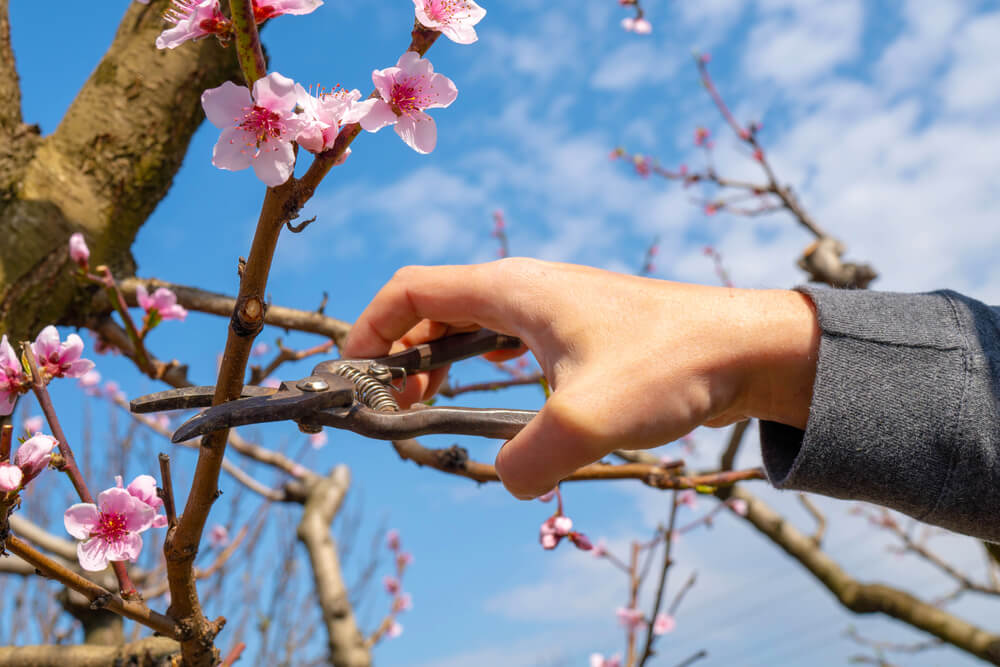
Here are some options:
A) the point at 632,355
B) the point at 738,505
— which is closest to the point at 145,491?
the point at 632,355

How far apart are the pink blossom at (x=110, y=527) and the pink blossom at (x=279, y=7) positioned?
3.09 ft

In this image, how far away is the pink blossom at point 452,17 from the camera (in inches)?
41.8

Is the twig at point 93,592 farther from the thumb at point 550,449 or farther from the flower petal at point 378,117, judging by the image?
the flower petal at point 378,117

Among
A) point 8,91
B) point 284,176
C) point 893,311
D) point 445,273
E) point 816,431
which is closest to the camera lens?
point 284,176

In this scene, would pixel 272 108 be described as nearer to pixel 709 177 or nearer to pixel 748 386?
pixel 748 386

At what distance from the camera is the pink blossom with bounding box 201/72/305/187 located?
39.4 inches

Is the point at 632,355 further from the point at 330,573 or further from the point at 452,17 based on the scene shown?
the point at 330,573

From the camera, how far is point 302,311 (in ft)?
8.88

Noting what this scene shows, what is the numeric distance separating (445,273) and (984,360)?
3.48 feet

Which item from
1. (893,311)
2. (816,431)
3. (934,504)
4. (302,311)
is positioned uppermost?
(302,311)

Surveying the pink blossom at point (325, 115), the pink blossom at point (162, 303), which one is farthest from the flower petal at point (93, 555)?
the pink blossom at point (162, 303)

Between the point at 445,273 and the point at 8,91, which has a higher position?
the point at 8,91

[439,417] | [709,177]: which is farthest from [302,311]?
[709,177]

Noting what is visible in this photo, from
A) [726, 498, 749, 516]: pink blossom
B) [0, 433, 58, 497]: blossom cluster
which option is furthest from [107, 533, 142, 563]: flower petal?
[726, 498, 749, 516]: pink blossom
